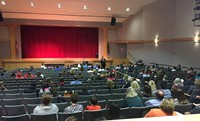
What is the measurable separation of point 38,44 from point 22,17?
11.9 ft

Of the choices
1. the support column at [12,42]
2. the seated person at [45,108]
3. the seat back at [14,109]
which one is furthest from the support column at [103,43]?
the seated person at [45,108]

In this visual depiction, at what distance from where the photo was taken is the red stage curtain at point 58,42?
2133 cm

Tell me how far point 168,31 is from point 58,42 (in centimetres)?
1254

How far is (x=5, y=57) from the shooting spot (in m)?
20.0

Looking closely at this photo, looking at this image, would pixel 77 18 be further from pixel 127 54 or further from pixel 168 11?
pixel 168 11

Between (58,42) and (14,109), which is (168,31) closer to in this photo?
(58,42)

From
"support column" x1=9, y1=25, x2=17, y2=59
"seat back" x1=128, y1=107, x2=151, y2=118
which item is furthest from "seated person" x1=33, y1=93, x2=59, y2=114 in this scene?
"support column" x1=9, y1=25, x2=17, y2=59

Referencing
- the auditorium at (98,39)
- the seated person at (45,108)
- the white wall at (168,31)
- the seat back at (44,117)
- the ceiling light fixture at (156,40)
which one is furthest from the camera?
the ceiling light fixture at (156,40)

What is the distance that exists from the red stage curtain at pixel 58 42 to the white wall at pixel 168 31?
5495 millimetres

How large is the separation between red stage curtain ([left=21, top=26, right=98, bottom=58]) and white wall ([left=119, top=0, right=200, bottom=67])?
5.49m

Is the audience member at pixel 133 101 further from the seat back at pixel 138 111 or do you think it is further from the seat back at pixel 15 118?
the seat back at pixel 15 118

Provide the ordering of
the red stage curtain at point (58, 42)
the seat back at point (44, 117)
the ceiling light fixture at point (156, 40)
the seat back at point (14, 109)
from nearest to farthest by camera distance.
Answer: the seat back at point (44, 117) → the seat back at point (14, 109) → the ceiling light fixture at point (156, 40) → the red stage curtain at point (58, 42)

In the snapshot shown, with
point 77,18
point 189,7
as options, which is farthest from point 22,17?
point 189,7

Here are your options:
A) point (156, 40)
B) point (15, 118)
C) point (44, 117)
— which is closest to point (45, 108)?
point (44, 117)
